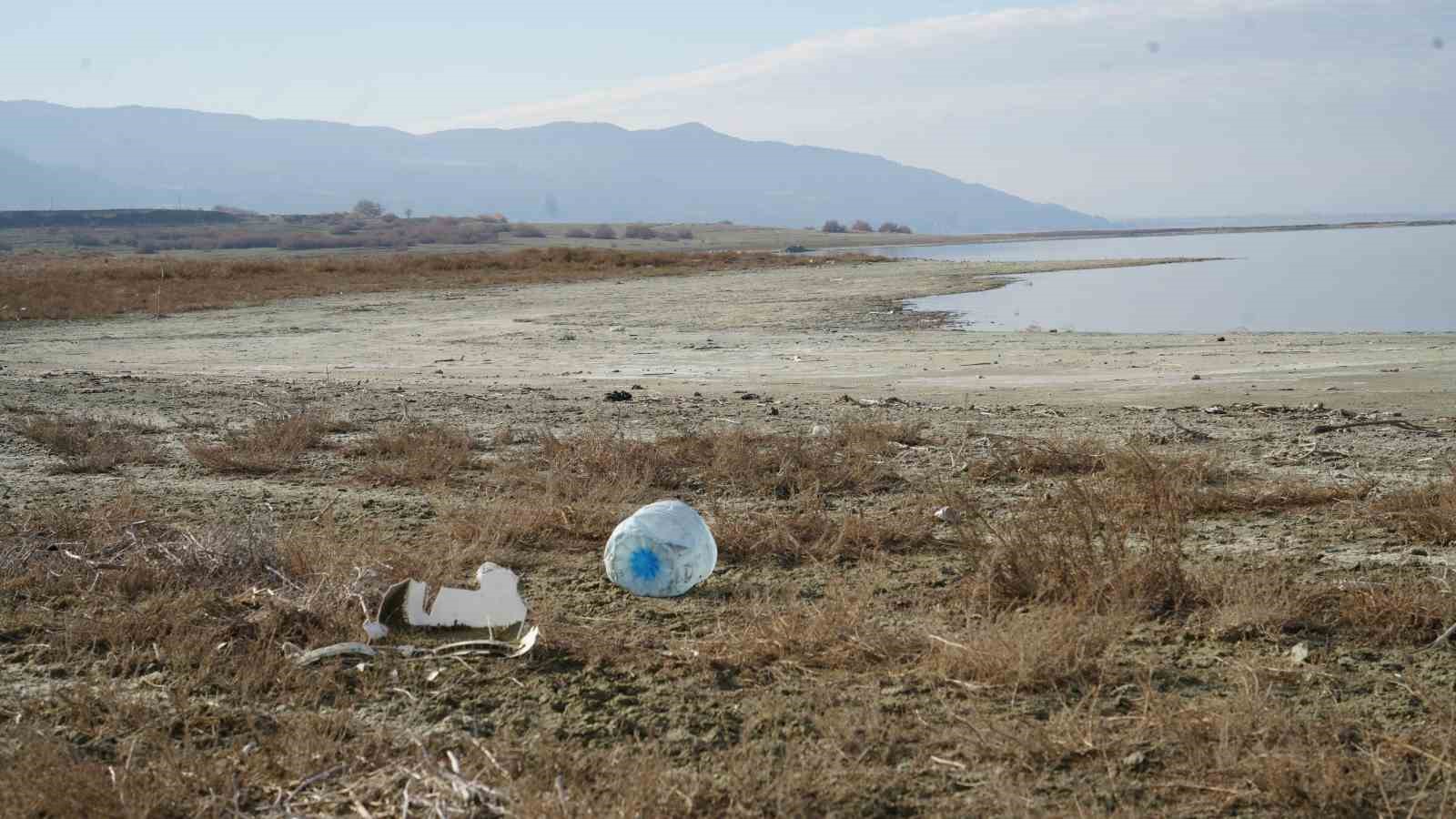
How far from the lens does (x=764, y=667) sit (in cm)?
384

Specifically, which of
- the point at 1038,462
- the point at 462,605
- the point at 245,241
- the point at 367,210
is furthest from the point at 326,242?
the point at 462,605

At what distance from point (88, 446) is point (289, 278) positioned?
28.1 meters

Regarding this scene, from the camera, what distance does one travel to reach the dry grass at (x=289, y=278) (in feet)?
79.6

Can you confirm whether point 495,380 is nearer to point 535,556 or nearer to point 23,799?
point 535,556

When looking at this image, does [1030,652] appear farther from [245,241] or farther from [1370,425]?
[245,241]

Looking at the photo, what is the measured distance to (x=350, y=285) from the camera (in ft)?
100

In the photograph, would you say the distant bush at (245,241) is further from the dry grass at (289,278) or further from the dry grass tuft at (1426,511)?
the dry grass tuft at (1426,511)

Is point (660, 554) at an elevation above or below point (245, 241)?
above

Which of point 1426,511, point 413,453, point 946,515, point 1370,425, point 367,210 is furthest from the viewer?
point 367,210

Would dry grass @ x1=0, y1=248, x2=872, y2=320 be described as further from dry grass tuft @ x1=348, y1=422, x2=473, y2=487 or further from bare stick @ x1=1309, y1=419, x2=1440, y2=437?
bare stick @ x1=1309, y1=419, x2=1440, y2=437

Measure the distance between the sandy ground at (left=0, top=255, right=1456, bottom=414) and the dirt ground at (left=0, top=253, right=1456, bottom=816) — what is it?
1.60 metres

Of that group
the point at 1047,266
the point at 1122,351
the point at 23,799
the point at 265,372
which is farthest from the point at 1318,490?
the point at 1047,266

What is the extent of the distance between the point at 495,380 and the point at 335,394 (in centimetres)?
226

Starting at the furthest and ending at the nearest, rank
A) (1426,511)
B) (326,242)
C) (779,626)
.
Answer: (326,242) → (1426,511) → (779,626)
